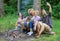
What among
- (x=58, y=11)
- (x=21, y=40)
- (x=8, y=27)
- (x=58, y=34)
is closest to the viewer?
(x=21, y=40)

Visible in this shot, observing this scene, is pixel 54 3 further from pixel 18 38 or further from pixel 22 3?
pixel 18 38

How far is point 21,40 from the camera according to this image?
8.75 meters

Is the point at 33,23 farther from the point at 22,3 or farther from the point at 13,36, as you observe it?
the point at 22,3

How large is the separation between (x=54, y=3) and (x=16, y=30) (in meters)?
7.89

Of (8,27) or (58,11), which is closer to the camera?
(8,27)

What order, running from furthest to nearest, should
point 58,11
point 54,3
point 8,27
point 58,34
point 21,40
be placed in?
point 54,3
point 58,11
point 8,27
point 58,34
point 21,40

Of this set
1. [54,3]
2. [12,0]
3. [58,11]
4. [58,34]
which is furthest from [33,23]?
[12,0]

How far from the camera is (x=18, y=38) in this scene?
29.4ft

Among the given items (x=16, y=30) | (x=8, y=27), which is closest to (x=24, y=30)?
(x=16, y=30)

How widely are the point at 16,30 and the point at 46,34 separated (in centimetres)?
113

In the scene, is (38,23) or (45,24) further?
(45,24)

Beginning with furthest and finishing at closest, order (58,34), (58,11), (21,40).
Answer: (58,11), (58,34), (21,40)

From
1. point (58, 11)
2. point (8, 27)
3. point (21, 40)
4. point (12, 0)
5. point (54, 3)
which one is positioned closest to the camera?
point (21, 40)

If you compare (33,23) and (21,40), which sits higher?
(33,23)
